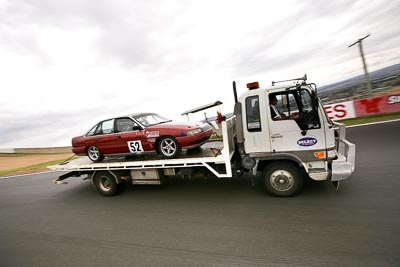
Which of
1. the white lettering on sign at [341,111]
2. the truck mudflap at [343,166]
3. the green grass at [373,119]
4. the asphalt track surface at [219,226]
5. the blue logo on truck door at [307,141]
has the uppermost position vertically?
the white lettering on sign at [341,111]

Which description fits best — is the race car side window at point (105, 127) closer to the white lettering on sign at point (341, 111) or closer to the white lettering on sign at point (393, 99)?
the white lettering on sign at point (341, 111)

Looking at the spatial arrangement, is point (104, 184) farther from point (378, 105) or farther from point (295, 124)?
point (378, 105)

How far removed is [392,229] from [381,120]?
37.6 feet

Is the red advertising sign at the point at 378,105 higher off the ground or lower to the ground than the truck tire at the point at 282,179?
Result: higher

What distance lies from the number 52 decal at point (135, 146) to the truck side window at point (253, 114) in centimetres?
289

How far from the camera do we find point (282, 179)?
487cm

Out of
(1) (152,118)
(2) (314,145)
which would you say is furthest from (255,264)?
(1) (152,118)

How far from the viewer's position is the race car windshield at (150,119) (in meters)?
6.25

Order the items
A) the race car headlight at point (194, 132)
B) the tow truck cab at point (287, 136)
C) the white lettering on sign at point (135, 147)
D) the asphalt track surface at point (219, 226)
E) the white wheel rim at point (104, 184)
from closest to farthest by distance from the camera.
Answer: the asphalt track surface at point (219, 226), the tow truck cab at point (287, 136), the race car headlight at point (194, 132), the white lettering on sign at point (135, 147), the white wheel rim at point (104, 184)

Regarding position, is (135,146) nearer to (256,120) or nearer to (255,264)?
(256,120)

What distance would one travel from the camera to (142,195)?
6375mm

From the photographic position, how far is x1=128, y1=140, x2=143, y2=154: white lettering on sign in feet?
19.8

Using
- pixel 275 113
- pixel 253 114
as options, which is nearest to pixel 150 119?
pixel 253 114

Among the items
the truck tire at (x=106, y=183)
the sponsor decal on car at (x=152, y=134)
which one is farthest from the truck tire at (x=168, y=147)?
the truck tire at (x=106, y=183)
